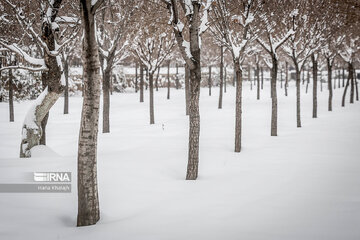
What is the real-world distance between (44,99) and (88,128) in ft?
15.9

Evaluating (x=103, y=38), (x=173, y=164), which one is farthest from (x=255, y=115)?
(x=173, y=164)

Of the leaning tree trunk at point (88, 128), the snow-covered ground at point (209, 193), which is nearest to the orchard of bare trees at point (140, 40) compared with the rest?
the leaning tree trunk at point (88, 128)

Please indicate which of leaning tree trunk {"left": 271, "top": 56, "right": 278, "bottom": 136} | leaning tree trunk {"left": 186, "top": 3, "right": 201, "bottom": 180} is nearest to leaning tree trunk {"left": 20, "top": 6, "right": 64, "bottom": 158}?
leaning tree trunk {"left": 186, "top": 3, "right": 201, "bottom": 180}

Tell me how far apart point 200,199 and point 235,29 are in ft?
25.0

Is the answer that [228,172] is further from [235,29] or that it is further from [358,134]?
[358,134]

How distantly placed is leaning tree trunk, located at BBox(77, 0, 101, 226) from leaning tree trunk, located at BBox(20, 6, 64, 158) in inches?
176

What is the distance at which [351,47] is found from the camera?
66.6 feet

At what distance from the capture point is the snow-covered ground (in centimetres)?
396

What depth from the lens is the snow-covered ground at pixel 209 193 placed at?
396 cm

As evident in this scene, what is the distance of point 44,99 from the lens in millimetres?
7996

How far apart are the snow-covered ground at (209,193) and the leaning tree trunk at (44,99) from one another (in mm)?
423

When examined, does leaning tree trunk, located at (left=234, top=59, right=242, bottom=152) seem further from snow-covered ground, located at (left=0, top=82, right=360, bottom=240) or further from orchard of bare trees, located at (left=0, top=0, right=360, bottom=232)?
snow-covered ground, located at (left=0, top=82, right=360, bottom=240)

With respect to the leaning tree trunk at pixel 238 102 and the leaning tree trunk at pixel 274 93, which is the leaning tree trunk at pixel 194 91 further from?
the leaning tree trunk at pixel 274 93

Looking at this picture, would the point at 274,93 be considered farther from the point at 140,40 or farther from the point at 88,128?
the point at 88,128
